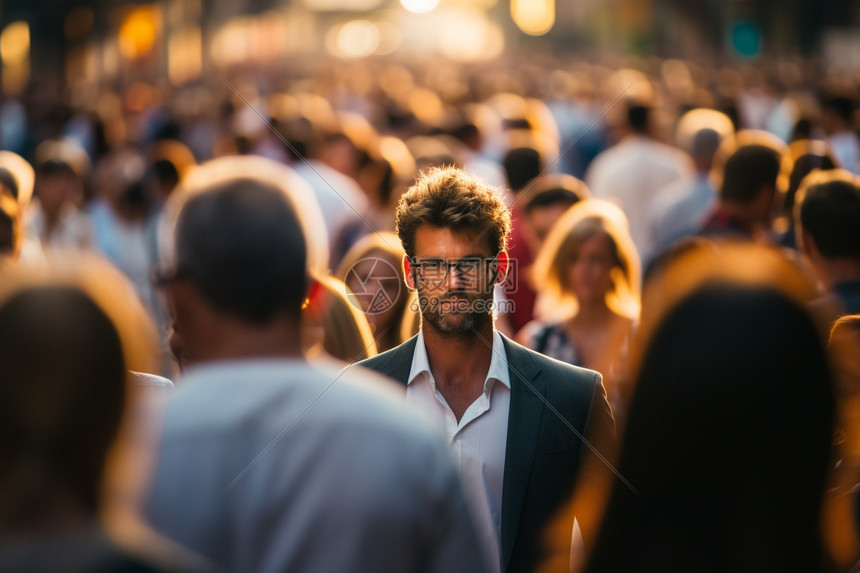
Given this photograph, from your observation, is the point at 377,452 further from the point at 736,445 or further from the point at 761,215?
the point at 761,215

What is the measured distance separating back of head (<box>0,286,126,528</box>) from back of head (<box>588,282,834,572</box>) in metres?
1.00

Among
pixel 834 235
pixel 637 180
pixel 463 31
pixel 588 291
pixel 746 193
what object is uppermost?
pixel 834 235

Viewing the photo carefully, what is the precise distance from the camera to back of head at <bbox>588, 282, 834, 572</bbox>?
2094 mm

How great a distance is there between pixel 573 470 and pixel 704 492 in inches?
51.2

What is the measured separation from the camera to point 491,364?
3.58m

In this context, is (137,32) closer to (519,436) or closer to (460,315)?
(460,315)

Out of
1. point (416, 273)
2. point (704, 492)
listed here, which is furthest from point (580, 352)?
point (704, 492)

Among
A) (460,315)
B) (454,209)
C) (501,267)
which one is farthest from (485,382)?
(454,209)

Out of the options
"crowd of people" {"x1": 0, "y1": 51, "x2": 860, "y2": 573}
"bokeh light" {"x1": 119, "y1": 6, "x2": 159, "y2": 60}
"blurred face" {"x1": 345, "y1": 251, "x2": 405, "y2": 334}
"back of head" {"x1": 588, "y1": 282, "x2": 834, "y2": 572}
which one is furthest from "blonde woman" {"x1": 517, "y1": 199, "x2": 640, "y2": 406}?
"bokeh light" {"x1": 119, "y1": 6, "x2": 159, "y2": 60}

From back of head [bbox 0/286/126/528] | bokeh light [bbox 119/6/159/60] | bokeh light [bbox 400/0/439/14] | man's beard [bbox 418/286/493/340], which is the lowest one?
bokeh light [bbox 400/0/439/14]

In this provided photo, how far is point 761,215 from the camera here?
6.57 meters

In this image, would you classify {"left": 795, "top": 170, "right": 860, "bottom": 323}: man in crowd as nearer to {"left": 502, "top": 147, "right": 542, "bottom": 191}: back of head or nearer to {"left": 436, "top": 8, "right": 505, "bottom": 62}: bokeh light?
→ {"left": 502, "top": 147, "right": 542, "bottom": 191}: back of head

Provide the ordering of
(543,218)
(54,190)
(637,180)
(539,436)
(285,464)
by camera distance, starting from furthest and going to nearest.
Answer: (637,180), (54,190), (543,218), (539,436), (285,464)

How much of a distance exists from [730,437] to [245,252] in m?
1.01
